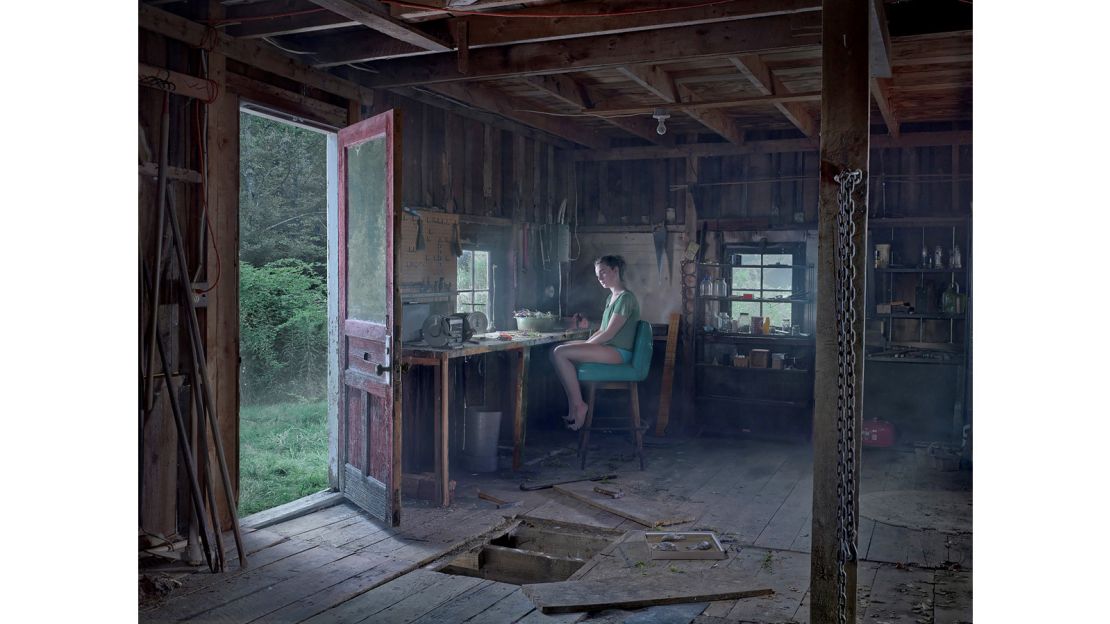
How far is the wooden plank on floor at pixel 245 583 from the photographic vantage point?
395 centimetres

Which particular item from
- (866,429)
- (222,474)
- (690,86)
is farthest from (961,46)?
(222,474)

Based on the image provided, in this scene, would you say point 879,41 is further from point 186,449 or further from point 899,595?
point 186,449

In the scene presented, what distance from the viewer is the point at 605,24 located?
4828 mm

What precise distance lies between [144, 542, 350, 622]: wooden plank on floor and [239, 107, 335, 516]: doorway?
5353mm

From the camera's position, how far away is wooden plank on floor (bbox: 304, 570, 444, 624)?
12.9 ft

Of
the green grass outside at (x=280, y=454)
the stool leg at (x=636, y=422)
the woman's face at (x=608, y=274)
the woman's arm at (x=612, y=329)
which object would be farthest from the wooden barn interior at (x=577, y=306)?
the green grass outside at (x=280, y=454)

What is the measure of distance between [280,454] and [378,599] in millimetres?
4666

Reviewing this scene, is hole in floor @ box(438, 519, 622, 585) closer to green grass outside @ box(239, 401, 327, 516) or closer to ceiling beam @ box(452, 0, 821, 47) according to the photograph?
green grass outside @ box(239, 401, 327, 516)

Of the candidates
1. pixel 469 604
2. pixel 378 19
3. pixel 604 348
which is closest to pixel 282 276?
pixel 604 348

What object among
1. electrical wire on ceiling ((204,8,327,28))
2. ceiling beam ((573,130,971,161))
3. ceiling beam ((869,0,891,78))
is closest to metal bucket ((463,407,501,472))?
electrical wire on ceiling ((204,8,327,28))

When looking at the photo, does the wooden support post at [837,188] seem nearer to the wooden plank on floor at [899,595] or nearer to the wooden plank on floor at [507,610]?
the wooden plank on floor at [899,595]

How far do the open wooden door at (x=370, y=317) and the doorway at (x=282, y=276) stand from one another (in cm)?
442

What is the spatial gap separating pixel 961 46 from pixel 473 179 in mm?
3825

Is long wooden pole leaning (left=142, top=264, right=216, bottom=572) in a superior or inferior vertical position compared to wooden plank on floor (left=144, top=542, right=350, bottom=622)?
superior
